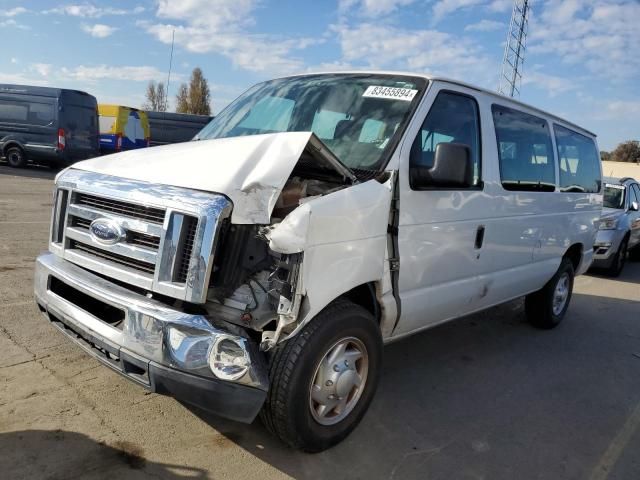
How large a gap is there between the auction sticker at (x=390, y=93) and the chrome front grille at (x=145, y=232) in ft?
5.07

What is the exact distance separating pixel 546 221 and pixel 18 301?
15.9 feet

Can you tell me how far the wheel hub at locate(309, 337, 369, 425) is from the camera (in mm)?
2945

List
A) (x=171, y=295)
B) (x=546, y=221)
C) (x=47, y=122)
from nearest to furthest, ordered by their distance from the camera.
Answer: (x=171, y=295) < (x=546, y=221) < (x=47, y=122)

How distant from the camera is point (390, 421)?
3.57 metres

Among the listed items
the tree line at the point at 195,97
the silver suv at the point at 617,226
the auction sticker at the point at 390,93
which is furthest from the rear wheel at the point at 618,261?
the tree line at the point at 195,97

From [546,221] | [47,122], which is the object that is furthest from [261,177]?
[47,122]

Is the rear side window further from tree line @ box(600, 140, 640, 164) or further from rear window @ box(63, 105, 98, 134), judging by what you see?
tree line @ box(600, 140, 640, 164)

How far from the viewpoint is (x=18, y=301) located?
475cm

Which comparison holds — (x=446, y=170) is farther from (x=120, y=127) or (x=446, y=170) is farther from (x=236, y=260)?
(x=120, y=127)

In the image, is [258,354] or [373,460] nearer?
[258,354]

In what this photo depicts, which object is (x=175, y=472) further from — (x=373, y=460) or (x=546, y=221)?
(x=546, y=221)

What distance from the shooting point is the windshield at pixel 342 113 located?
3.39 metres

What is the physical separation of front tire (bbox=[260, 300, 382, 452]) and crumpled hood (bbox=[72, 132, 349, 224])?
0.66 meters

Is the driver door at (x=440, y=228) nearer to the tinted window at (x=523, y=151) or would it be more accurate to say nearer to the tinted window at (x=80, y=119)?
the tinted window at (x=523, y=151)
